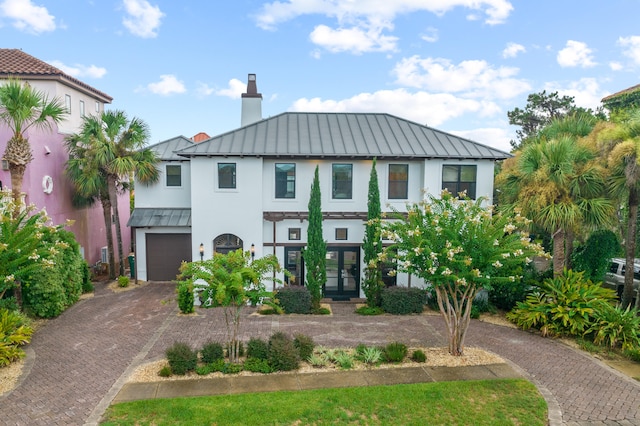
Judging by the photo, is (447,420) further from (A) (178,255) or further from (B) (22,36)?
(B) (22,36)

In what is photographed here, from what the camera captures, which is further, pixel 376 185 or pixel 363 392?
pixel 376 185

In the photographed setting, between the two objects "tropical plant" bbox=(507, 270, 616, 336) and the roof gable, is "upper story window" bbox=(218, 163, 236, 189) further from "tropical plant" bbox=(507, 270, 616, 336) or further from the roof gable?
"tropical plant" bbox=(507, 270, 616, 336)

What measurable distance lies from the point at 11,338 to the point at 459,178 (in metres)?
16.4

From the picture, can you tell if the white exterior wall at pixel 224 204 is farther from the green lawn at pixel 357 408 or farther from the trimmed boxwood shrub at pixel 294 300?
the green lawn at pixel 357 408

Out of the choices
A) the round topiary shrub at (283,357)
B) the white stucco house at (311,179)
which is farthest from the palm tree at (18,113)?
the round topiary shrub at (283,357)

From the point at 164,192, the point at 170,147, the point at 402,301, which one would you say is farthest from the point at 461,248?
the point at 170,147

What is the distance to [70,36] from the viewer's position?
1933 centimetres

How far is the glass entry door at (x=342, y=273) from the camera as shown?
18.2m

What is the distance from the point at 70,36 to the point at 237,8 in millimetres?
7883

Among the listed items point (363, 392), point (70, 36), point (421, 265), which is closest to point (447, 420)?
point (363, 392)

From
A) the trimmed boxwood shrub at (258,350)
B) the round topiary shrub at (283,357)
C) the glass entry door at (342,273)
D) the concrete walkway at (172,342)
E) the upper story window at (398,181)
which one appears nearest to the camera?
the concrete walkway at (172,342)

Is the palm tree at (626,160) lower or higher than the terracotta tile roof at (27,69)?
lower

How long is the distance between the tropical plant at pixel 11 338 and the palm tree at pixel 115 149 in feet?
27.6

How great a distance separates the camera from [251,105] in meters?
20.6
